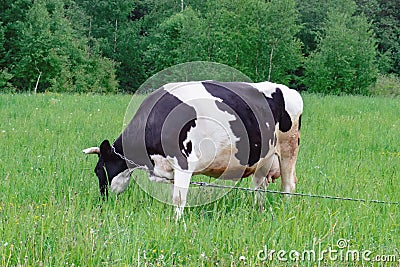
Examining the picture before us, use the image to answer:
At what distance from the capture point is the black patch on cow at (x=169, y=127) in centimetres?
493

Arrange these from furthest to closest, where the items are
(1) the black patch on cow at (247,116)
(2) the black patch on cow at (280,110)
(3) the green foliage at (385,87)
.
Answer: (3) the green foliage at (385,87) < (2) the black patch on cow at (280,110) < (1) the black patch on cow at (247,116)

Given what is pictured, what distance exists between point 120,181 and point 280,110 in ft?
6.30

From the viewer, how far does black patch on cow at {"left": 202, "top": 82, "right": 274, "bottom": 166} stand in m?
5.29

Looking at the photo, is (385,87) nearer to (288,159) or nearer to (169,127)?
(288,159)

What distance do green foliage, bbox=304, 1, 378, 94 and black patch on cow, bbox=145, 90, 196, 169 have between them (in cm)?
3759

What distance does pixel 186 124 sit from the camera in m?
4.94

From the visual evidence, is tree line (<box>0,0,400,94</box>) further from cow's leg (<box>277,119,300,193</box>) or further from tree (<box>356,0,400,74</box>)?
cow's leg (<box>277,119,300,193</box>)

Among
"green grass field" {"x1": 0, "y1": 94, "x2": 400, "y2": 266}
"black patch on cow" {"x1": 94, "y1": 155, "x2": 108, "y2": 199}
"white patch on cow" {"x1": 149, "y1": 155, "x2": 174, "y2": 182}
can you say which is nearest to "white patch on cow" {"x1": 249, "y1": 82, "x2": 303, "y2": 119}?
"green grass field" {"x1": 0, "y1": 94, "x2": 400, "y2": 266}

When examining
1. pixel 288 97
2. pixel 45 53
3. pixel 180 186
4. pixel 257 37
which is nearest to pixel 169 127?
pixel 180 186

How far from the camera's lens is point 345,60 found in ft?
136

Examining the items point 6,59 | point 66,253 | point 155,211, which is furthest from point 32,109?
point 6,59

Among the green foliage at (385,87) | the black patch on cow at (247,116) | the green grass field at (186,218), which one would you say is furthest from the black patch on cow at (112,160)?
the green foliage at (385,87)

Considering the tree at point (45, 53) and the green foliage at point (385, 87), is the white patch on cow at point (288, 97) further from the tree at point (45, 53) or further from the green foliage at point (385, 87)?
the green foliage at point (385, 87)

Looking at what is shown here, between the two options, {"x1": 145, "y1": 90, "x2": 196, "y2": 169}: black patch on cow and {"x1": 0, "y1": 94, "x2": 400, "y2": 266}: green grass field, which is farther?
{"x1": 145, "y1": 90, "x2": 196, "y2": 169}: black patch on cow
